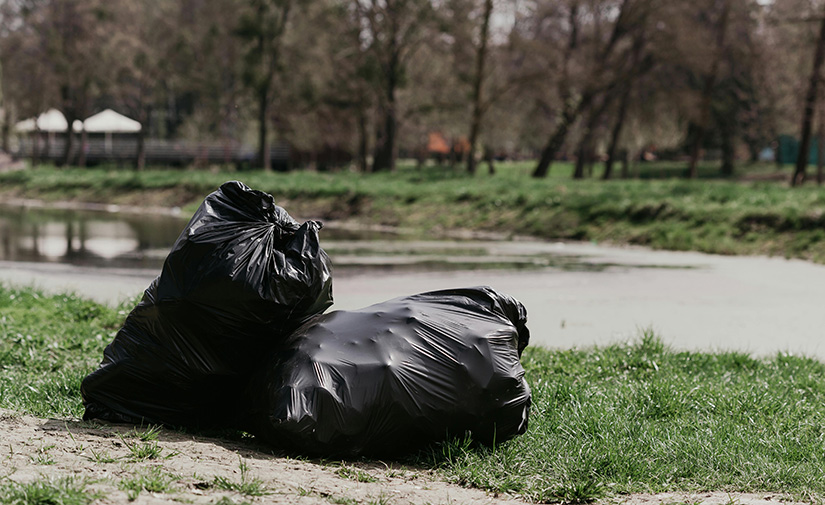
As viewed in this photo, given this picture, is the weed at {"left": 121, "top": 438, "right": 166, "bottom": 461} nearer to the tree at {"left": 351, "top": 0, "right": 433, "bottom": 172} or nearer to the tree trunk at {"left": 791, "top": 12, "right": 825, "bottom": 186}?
the tree trunk at {"left": 791, "top": 12, "right": 825, "bottom": 186}

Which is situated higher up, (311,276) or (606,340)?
(311,276)

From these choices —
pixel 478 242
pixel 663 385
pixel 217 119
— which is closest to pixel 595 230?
pixel 478 242

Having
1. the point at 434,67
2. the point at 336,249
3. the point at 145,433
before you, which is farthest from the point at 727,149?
the point at 145,433

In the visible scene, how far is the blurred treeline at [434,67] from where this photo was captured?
31453mm

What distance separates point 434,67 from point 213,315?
3846 centimetres

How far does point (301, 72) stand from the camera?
139ft

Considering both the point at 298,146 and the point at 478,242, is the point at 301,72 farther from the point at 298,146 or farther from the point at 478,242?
the point at 478,242

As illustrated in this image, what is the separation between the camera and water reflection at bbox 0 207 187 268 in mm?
14000

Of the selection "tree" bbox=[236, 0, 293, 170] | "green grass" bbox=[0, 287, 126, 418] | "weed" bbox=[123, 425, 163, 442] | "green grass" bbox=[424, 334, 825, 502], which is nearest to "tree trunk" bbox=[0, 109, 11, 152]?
"tree" bbox=[236, 0, 293, 170]

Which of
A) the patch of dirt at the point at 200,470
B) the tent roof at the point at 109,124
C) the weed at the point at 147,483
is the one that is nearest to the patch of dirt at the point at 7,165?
the tent roof at the point at 109,124

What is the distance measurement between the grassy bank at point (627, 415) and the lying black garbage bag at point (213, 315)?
0.48 m

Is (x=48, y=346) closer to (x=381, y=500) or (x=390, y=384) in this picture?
(x=390, y=384)

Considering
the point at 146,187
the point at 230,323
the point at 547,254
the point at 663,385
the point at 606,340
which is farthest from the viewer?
the point at 146,187

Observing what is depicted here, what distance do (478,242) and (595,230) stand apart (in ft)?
6.96
